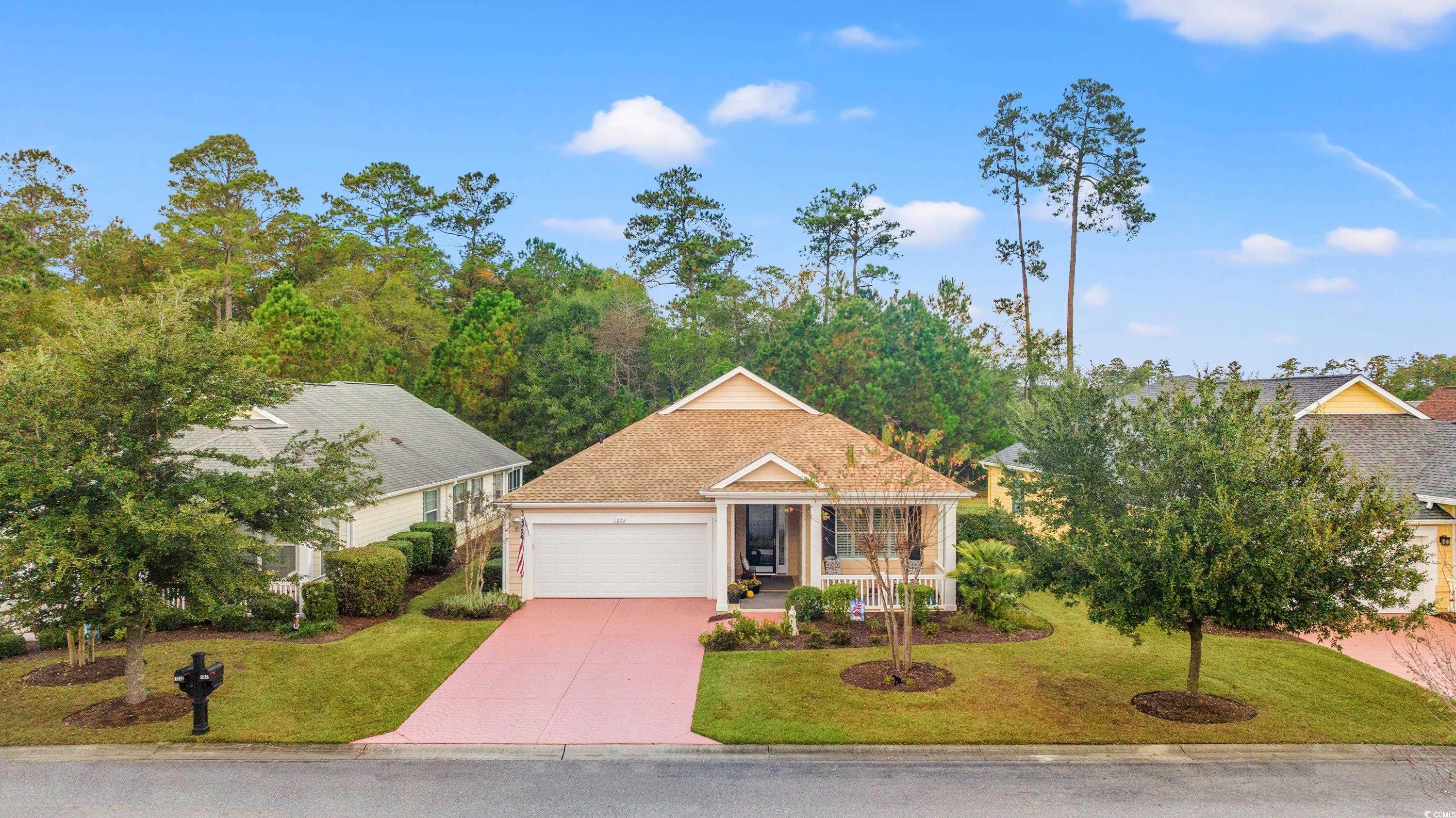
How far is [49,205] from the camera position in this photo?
41.7m

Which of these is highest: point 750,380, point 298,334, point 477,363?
point 298,334

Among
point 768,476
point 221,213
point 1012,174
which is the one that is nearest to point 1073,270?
point 1012,174

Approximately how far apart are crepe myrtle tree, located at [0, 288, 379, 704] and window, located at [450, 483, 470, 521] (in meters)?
11.7

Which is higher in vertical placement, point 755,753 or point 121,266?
point 121,266

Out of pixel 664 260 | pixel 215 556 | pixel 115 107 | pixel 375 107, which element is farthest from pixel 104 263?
pixel 215 556

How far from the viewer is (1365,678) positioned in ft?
43.0

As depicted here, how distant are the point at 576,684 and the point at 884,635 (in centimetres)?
623

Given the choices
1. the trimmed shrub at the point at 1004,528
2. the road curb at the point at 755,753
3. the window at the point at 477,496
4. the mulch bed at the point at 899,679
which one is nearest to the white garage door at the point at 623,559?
the window at the point at 477,496

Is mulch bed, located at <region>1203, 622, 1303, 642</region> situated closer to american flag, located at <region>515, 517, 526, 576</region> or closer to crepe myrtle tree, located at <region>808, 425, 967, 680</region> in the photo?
crepe myrtle tree, located at <region>808, 425, 967, 680</region>

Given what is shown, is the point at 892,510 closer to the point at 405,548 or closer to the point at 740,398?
the point at 740,398

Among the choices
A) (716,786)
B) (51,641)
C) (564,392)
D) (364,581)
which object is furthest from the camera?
(564,392)

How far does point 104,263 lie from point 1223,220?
171 feet

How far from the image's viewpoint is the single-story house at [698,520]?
59.3 ft

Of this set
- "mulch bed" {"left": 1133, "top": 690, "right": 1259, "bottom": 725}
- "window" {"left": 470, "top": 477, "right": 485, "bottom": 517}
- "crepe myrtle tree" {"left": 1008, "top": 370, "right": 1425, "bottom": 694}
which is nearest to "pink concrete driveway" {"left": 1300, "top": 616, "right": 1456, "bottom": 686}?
"mulch bed" {"left": 1133, "top": 690, "right": 1259, "bottom": 725}
